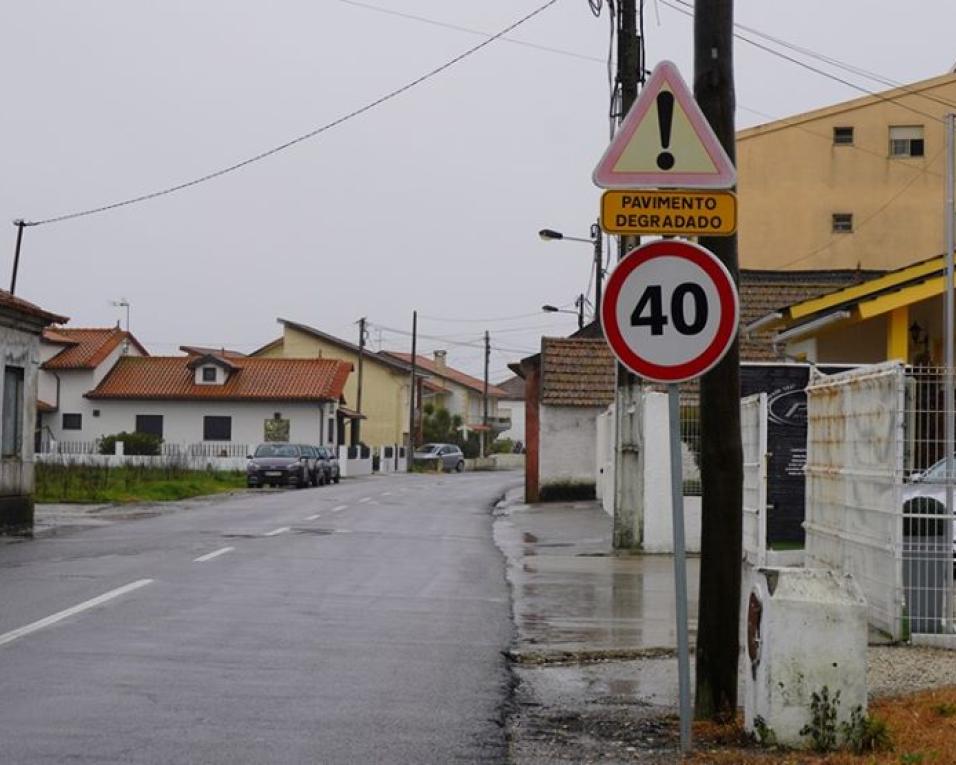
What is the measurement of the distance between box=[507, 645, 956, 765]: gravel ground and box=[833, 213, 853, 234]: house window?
3495 centimetres

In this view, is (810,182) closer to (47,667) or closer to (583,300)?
(583,300)

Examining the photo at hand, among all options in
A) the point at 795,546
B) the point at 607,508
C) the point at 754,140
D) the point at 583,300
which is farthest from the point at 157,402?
the point at 795,546

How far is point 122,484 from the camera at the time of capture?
39.3m

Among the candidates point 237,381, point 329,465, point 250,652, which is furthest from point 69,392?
point 250,652

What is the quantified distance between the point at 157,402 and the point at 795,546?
53.7 metres

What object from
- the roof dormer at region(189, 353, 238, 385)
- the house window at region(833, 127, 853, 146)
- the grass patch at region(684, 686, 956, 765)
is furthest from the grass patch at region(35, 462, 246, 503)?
the grass patch at region(684, 686, 956, 765)

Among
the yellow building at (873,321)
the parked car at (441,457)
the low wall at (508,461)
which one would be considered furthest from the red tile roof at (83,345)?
the yellow building at (873,321)

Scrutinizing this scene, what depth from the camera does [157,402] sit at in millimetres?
67125

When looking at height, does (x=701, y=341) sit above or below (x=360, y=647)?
above

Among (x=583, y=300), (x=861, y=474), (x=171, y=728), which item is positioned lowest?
(x=171, y=728)

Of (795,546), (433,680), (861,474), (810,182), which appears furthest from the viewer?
(810,182)

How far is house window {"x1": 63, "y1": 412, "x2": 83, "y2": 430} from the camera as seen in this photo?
223 ft

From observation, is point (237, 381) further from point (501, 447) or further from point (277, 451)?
point (501, 447)

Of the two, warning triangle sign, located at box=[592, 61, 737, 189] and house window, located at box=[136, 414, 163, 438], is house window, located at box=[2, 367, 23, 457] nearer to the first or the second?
warning triangle sign, located at box=[592, 61, 737, 189]
